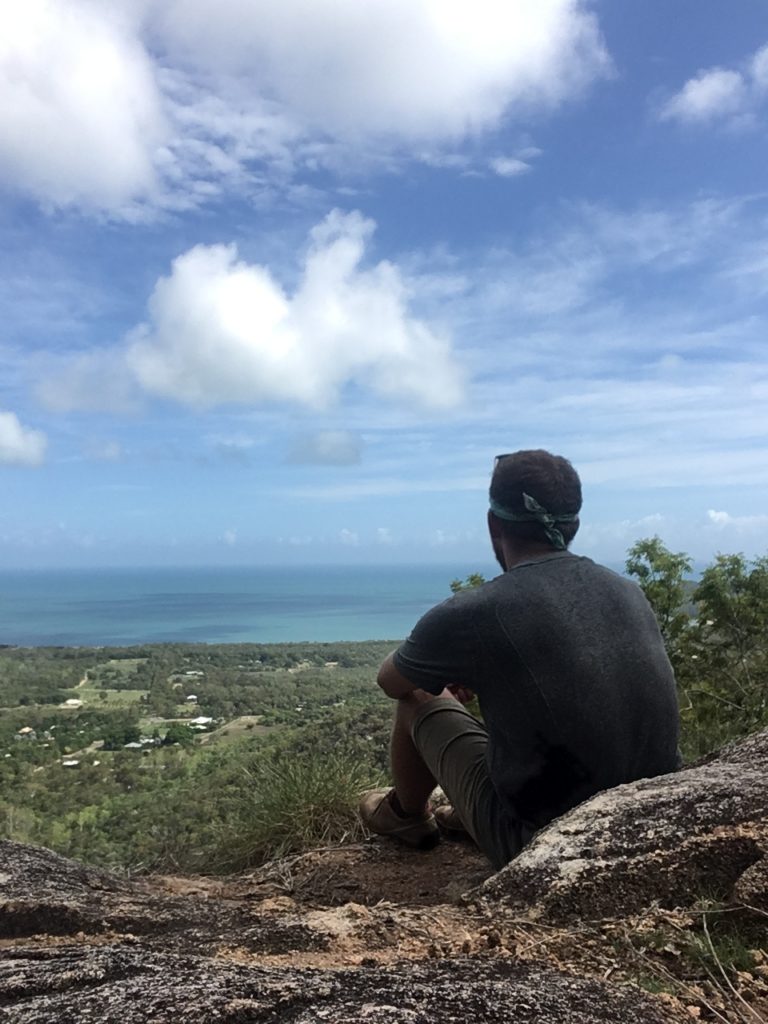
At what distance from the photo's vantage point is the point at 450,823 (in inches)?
167

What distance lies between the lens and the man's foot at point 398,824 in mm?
4211

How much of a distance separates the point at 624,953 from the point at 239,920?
1176 millimetres

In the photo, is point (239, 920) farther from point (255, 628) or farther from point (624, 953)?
point (255, 628)

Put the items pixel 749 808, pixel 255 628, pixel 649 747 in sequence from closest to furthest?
1. pixel 749 808
2. pixel 649 747
3. pixel 255 628

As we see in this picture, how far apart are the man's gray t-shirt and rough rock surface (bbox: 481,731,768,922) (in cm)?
26

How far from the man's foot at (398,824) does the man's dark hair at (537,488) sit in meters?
1.87

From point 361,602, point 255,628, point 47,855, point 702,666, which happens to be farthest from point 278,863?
point 361,602

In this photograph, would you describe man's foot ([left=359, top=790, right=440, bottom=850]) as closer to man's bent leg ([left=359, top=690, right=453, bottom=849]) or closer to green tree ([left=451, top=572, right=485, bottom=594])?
man's bent leg ([left=359, top=690, right=453, bottom=849])

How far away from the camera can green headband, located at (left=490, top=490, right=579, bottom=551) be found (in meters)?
3.11

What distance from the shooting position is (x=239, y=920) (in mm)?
2514

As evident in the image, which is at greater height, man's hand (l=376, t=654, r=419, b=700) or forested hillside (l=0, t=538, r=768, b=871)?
man's hand (l=376, t=654, r=419, b=700)

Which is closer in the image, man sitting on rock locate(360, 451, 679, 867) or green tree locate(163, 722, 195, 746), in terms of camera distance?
man sitting on rock locate(360, 451, 679, 867)

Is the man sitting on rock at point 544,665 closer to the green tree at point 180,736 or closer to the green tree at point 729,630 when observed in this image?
the green tree at point 729,630

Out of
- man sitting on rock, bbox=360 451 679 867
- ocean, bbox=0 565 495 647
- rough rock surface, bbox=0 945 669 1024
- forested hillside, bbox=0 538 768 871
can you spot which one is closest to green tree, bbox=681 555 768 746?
forested hillside, bbox=0 538 768 871
